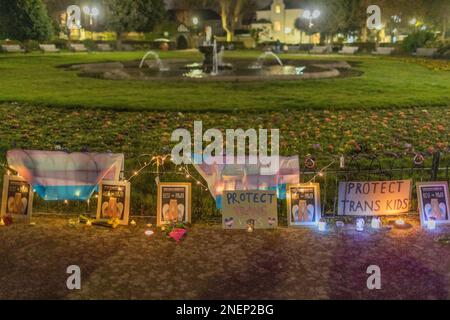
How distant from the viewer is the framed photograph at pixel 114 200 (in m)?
7.68

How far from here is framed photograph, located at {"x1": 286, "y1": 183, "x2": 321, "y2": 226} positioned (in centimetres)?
759

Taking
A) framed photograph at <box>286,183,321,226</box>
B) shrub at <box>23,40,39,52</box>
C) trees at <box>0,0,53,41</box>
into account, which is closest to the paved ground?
framed photograph at <box>286,183,321,226</box>

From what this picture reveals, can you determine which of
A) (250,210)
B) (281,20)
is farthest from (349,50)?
(250,210)

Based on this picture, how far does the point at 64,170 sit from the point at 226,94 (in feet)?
40.3

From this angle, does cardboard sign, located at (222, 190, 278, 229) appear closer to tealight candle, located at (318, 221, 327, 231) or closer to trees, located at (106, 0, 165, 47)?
tealight candle, located at (318, 221, 327, 231)

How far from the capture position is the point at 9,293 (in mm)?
5578

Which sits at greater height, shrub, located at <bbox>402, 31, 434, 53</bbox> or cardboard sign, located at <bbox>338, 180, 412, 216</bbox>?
shrub, located at <bbox>402, 31, 434, 53</bbox>

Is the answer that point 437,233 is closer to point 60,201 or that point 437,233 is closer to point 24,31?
point 60,201

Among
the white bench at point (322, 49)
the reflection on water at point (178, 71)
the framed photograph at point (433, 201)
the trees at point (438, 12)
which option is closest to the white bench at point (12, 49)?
the reflection on water at point (178, 71)

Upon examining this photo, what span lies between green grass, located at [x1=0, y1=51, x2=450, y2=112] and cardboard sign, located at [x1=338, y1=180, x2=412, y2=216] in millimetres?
8547

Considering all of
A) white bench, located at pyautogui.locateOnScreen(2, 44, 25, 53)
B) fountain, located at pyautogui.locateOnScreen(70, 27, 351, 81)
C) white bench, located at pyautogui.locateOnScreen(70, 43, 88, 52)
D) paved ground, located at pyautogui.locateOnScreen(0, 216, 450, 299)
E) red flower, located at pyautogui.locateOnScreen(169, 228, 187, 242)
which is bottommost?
paved ground, located at pyautogui.locateOnScreen(0, 216, 450, 299)

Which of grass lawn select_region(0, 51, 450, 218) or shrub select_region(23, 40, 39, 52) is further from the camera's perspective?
shrub select_region(23, 40, 39, 52)

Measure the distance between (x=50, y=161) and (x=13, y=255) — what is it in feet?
5.35

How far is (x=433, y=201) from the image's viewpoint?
7660 millimetres
